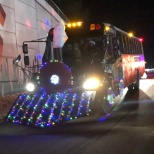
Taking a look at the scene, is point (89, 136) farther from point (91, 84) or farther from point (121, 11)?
point (121, 11)

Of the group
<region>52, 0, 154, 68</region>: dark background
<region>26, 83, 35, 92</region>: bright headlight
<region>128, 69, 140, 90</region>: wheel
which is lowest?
<region>128, 69, 140, 90</region>: wheel

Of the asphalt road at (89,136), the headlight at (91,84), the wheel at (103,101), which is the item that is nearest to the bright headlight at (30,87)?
the asphalt road at (89,136)

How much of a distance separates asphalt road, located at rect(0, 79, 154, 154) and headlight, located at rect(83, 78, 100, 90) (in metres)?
0.86

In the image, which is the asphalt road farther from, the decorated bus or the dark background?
the dark background

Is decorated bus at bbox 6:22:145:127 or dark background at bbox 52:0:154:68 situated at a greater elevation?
dark background at bbox 52:0:154:68

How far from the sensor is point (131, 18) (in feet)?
169

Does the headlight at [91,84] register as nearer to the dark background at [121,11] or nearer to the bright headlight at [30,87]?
the bright headlight at [30,87]

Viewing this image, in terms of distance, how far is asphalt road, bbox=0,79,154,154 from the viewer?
20.0 feet

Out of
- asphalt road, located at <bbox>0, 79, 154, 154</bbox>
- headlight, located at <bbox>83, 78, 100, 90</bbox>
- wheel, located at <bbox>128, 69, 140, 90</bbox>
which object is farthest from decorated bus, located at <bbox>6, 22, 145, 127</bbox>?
wheel, located at <bbox>128, 69, 140, 90</bbox>

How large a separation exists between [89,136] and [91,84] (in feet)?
8.58

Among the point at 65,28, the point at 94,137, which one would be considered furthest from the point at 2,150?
the point at 65,28

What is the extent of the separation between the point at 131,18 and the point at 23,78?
3555 centimetres

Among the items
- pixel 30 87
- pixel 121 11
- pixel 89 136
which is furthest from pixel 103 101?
pixel 121 11

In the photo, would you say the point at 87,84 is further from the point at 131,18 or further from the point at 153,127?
the point at 131,18
